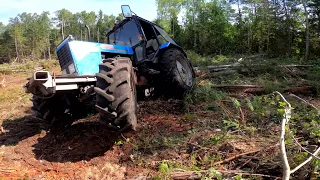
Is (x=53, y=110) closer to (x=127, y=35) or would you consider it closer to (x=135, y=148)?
(x=135, y=148)

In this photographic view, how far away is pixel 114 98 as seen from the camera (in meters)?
3.89

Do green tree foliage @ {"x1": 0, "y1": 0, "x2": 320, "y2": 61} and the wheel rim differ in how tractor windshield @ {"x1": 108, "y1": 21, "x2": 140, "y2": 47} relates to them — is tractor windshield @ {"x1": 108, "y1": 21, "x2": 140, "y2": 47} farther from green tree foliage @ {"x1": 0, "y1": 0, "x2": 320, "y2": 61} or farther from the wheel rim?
green tree foliage @ {"x1": 0, "y1": 0, "x2": 320, "y2": 61}

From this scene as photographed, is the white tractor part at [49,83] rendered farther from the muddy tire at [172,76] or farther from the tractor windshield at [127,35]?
the tractor windshield at [127,35]

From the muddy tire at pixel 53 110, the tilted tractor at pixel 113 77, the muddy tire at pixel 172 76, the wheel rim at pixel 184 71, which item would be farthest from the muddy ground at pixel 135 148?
the wheel rim at pixel 184 71

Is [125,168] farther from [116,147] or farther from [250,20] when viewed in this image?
[250,20]

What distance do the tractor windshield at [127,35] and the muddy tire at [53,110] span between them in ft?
7.04

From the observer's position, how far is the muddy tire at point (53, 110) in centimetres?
511

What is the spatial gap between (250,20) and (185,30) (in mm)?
9699

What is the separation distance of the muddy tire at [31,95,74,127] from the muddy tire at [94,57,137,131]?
1.56m

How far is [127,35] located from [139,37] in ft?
1.29

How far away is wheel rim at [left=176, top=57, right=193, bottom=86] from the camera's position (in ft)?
22.7

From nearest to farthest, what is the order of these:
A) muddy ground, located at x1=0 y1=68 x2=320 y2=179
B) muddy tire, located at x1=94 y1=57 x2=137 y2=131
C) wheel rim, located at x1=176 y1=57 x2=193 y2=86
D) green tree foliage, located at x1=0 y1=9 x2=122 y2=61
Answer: muddy ground, located at x1=0 y1=68 x2=320 y2=179 < muddy tire, located at x1=94 y1=57 x2=137 y2=131 < wheel rim, located at x1=176 y1=57 x2=193 y2=86 < green tree foliage, located at x1=0 y1=9 x2=122 y2=61

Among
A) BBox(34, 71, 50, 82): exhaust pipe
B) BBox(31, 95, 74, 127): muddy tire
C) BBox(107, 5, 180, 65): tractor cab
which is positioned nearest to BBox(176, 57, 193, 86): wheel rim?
BBox(107, 5, 180, 65): tractor cab

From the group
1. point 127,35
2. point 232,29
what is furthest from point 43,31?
point 127,35
